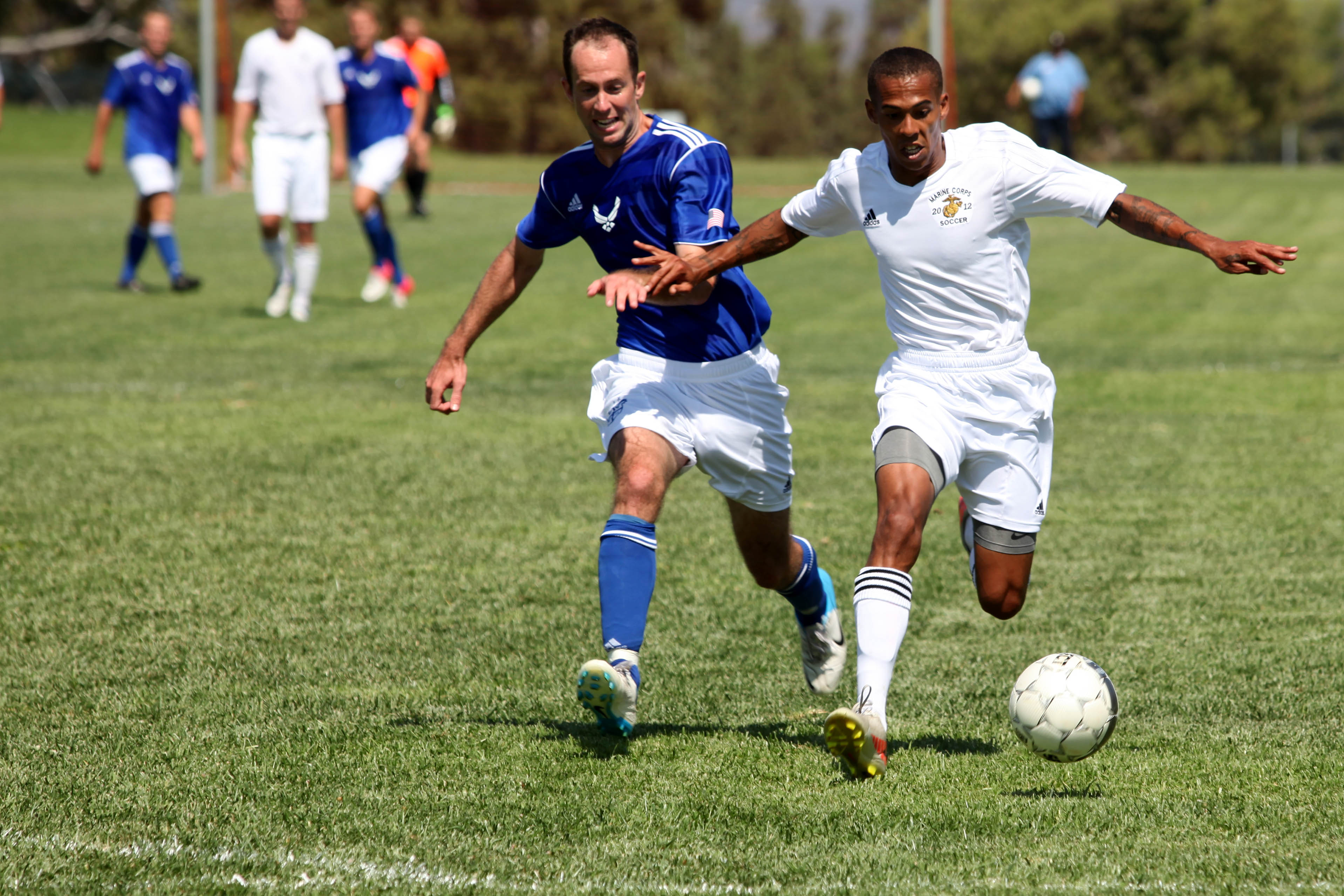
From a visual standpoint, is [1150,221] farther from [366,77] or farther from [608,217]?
[366,77]

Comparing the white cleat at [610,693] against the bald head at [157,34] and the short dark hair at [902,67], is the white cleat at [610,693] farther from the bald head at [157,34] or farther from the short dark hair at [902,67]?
the bald head at [157,34]

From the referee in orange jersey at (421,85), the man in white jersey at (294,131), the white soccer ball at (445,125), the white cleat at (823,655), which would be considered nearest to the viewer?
the white cleat at (823,655)

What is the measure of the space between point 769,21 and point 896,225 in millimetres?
105890

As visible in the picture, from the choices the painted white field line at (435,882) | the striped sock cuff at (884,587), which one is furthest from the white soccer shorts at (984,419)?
the painted white field line at (435,882)

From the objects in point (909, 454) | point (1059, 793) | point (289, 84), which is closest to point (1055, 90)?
point (289, 84)

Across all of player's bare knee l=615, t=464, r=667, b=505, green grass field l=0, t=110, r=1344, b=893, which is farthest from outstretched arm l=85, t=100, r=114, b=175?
player's bare knee l=615, t=464, r=667, b=505

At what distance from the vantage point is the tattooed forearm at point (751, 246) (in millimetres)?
4531

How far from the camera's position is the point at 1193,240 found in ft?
13.8

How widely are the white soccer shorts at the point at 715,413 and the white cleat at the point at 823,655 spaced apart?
485 millimetres

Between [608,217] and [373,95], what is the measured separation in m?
10.1

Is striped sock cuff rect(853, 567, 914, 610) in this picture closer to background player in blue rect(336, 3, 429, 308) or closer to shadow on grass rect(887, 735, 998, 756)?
shadow on grass rect(887, 735, 998, 756)

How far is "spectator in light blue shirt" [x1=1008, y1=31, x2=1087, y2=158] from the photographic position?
2605 centimetres

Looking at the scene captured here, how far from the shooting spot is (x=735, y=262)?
14.9ft

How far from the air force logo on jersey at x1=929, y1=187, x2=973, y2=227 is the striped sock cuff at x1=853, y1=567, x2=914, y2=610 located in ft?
3.49
